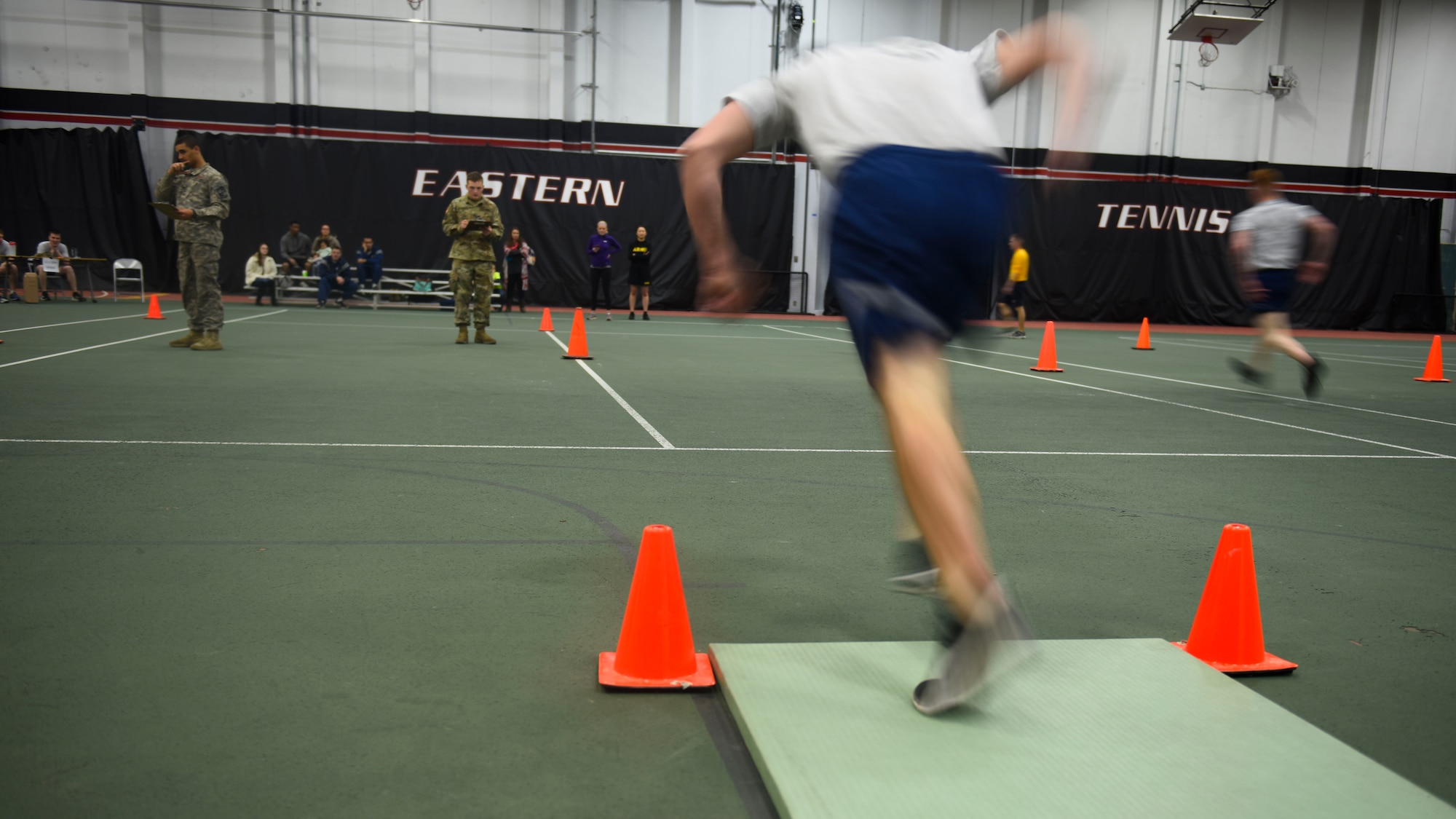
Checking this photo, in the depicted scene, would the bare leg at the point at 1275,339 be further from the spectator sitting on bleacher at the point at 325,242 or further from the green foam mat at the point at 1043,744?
the spectator sitting on bleacher at the point at 325,242

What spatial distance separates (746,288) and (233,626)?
1.84 metres

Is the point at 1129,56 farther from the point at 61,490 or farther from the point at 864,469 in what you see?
the point at 61,490

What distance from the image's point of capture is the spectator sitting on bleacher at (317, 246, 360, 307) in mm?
21000

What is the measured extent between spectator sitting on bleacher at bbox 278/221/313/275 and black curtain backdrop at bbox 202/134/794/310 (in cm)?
124

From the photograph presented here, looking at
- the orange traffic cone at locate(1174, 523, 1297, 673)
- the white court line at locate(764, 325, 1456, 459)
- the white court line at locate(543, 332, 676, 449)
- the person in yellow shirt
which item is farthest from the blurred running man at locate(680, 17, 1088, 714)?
the person in yellow shirt

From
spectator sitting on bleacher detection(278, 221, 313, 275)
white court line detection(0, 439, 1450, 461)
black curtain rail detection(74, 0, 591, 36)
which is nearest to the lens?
white court line detection(0, 439, 1450, 461)

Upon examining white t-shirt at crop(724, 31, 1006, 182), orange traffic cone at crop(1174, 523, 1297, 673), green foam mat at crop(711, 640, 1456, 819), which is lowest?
green foam mat at crop(711, 640, 1456, 819)

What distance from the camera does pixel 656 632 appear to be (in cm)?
270

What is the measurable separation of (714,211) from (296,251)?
2159cm

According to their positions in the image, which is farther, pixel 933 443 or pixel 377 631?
pixel 377 631

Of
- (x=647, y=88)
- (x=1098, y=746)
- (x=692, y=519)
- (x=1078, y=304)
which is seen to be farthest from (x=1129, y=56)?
(x=1098, y=746)

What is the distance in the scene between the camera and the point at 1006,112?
2545 centimetres

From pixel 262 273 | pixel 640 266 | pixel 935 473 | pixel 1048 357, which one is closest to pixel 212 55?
pixel 262 273

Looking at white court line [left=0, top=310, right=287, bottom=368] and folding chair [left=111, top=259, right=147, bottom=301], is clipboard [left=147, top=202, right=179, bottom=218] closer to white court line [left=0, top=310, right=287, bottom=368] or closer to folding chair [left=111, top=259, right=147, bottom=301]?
white court line [left=0, top=310, right=287, bottom=368]
